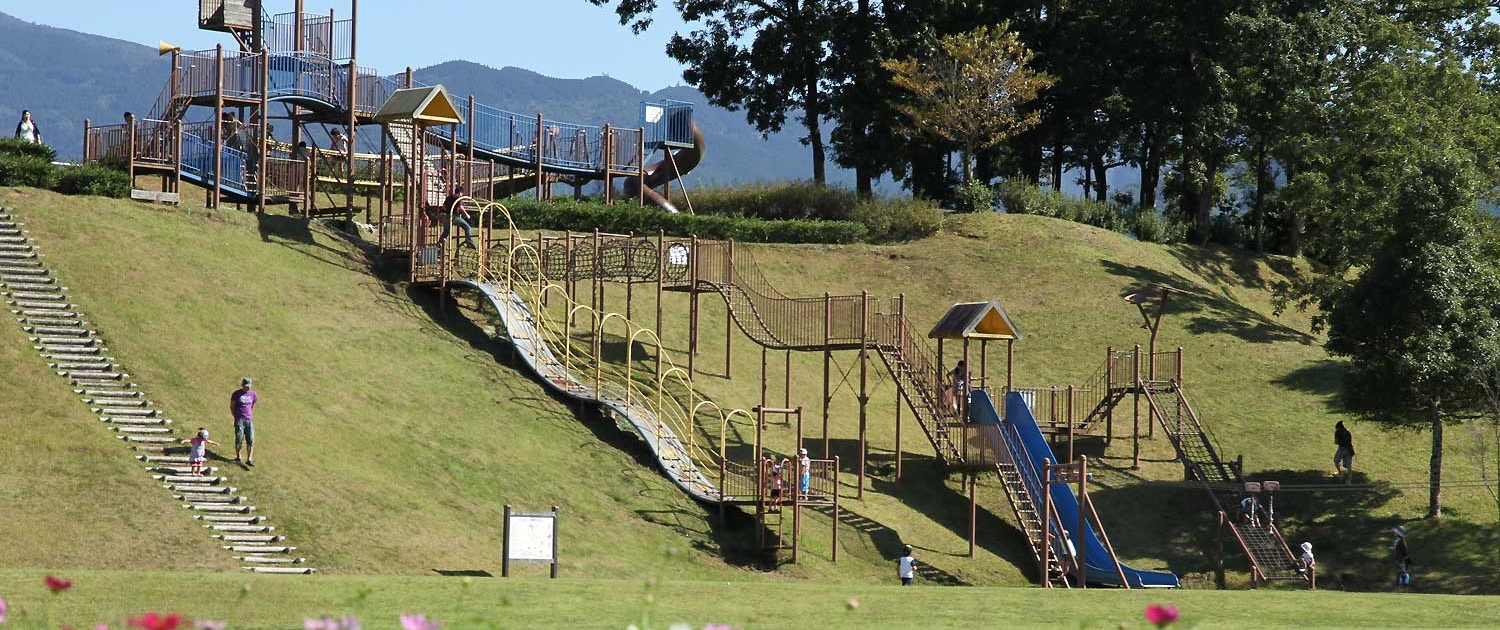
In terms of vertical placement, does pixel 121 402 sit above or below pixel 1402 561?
above

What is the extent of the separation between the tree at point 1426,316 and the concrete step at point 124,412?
942 inches

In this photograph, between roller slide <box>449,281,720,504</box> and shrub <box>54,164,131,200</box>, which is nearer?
roller slide <box>449,281,720,504</box>

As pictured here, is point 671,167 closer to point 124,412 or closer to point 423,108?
point 423,108

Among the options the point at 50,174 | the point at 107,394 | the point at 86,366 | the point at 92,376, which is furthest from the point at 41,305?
the point at 50,174

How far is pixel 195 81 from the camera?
149ft

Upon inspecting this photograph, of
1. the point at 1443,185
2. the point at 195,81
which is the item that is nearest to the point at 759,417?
the point at 1443,185

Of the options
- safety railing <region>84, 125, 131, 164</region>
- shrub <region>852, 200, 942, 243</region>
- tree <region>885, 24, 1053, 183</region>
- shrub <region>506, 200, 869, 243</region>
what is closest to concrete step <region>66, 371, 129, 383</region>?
safety railing <region>84, 125, 131, 164</region>

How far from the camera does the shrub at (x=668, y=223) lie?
50188 millimetres

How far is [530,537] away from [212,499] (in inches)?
198

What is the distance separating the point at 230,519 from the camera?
90.1ft

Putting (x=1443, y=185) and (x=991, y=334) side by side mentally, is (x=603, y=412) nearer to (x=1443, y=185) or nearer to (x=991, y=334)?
(x=991, y=334)

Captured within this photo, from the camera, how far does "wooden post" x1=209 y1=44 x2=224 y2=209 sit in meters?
43.9

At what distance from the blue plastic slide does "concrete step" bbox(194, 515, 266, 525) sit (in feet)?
47.1

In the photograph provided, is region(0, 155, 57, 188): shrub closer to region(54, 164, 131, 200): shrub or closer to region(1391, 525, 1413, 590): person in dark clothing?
region(54, 164, 131, 200): shrub
